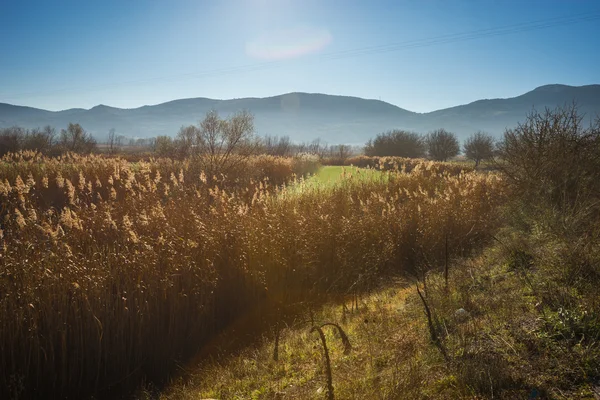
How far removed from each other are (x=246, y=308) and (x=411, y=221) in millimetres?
5100

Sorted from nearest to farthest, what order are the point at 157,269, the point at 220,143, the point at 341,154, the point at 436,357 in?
the point at 436,357 < the point at 157,269 < the point at 220,143 < the point at 341,154

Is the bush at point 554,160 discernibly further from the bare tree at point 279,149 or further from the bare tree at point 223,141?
the bare tree at point 279,149

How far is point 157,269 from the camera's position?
4.86 meters

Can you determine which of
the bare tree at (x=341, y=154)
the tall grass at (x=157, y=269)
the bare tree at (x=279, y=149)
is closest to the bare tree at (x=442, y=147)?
the bare tree at (x=341, y=154)

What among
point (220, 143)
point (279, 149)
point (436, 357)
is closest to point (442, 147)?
point (279, 149)

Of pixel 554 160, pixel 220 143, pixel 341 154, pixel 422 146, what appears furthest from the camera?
pixel 422 146

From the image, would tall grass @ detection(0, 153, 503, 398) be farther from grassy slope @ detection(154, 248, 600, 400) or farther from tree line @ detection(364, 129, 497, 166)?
tree line @ detection(364, 129, 497, 166)

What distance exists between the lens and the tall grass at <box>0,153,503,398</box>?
12.6 feet

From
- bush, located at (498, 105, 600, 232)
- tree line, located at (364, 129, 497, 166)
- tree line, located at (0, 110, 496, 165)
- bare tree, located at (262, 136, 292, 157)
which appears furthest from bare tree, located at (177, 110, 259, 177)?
tree line, located at (364, 129, 497, 166)

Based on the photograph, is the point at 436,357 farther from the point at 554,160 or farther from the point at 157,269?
the point at 554,160

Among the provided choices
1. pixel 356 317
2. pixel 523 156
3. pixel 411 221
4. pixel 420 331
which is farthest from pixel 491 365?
pixel 523 156

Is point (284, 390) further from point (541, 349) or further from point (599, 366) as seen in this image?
point (599, 366)

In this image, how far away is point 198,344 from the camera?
482 centimetres

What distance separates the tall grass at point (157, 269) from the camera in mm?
3830
